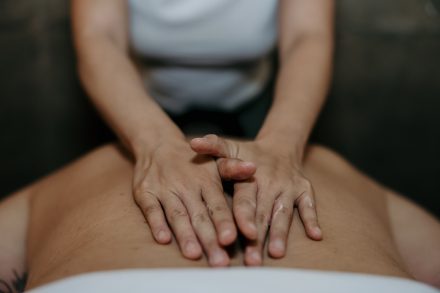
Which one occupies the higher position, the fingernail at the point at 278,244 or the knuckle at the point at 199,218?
the knuckle at the point at 199,218

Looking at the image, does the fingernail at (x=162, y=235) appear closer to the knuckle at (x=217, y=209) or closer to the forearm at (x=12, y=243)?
the knuckle at (x=217, y=209)

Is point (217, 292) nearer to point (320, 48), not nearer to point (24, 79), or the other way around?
point (320, 48)

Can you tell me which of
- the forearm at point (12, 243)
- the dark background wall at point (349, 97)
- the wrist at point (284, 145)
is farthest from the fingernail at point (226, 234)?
the dark background wall at point (349, 97)

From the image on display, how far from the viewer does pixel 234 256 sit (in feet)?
2.48

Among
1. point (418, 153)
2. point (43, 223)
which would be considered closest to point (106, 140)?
point (43, 223)

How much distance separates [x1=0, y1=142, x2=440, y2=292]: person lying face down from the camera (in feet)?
2.41

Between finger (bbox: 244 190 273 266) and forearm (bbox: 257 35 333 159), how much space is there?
145mm

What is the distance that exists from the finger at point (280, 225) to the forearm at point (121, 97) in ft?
0.75

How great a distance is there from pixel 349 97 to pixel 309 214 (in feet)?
3.71

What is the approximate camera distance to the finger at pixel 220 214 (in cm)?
74

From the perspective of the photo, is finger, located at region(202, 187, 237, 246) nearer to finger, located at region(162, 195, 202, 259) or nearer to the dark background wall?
finger, located at region(162, 195, 202, 259)

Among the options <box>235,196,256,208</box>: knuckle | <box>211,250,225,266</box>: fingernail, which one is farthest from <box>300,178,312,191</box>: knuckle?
<box>211,250,225,266</box>: fingernail

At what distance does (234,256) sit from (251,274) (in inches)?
5.6

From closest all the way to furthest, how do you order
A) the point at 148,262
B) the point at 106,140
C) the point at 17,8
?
1. the point at 148,262
2. the point at 17,8
3. the point at 106,140
